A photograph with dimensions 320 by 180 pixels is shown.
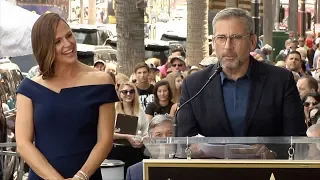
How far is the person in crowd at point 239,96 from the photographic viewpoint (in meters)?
5.13

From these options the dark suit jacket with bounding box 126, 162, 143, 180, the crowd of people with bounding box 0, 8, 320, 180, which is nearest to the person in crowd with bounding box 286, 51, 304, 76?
the crowd of people with bounding box 0, 8, 320, 180

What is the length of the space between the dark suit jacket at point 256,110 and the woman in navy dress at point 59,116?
0.64 m

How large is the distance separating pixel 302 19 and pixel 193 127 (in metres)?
45.1

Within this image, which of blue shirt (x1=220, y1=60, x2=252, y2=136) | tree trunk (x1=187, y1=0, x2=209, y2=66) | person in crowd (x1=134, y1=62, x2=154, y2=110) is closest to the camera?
blue shirt (x1=220, y1=60, x2=252, y2=136)

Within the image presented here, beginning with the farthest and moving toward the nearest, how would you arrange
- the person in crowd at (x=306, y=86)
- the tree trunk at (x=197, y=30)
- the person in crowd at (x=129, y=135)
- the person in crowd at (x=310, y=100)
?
the tree trunk at (x=197, y=30), the person in crowd at (x=306, y=86), the person in crowd at (x=310, y=100), the person in crowd at (x=129, y=135)

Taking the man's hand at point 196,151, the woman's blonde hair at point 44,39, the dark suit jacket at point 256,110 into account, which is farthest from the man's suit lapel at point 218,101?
the woman's blonde hair at point 44,39

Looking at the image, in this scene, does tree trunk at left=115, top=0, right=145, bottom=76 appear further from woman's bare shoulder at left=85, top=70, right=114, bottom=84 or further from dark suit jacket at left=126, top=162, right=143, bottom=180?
dark suit jacket at left=126, top=162, right=143, bottom=180

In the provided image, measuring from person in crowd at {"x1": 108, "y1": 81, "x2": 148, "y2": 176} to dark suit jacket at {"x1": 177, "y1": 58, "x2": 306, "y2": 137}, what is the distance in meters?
5.39

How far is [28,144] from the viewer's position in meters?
5.61

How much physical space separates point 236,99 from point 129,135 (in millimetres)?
5664

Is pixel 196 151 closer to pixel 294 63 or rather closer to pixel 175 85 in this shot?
pixel 175 85

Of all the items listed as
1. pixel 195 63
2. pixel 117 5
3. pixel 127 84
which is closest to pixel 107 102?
pixel 127 84

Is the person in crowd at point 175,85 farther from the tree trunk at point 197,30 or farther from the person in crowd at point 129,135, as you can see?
the tree trunk at point 197,30

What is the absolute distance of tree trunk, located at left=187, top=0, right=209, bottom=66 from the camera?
939 inches
